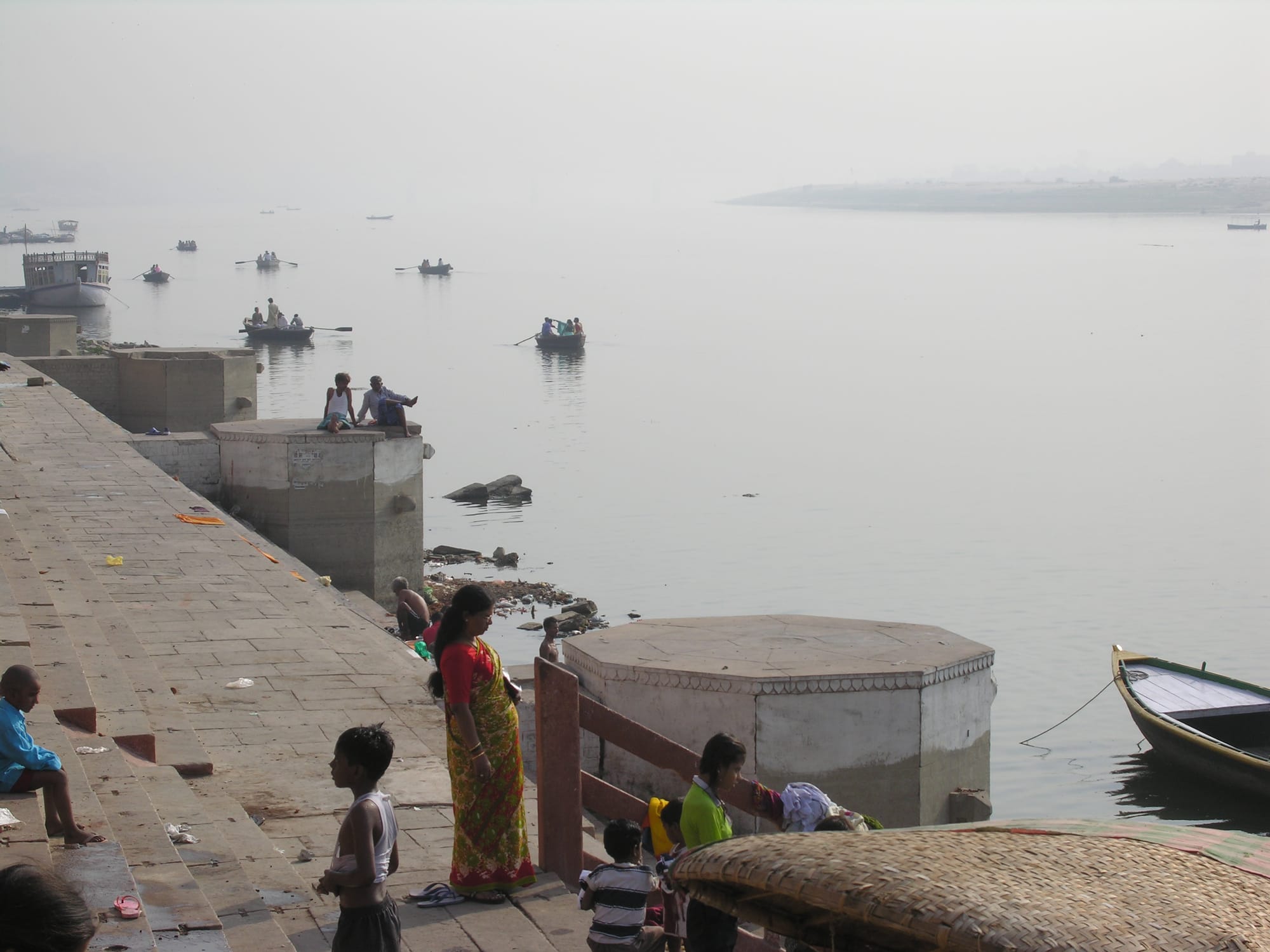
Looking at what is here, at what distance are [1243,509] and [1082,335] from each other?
37651mm

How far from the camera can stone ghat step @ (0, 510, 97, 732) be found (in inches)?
253

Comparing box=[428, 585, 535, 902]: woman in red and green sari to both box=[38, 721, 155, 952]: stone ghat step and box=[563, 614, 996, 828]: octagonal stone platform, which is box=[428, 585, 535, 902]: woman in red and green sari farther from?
box=[563, 614, 996, 828]: octagonal stone platform

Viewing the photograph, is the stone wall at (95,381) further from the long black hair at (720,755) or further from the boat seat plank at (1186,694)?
the long black hair at (720,755)

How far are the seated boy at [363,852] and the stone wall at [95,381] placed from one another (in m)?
21.1

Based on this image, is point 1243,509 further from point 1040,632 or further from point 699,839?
point 699,839

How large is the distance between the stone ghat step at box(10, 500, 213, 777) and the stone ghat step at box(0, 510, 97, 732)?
0.90ft

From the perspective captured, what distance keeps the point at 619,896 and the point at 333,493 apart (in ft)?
40.8

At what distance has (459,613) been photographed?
507 centimetres

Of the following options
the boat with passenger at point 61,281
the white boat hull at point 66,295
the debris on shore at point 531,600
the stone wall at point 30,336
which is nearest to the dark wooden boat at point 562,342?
the boat with passenger at point 61,281

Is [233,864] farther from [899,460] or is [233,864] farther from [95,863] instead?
[899,460]

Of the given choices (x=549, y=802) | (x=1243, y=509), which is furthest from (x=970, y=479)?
(x=549, y=802)

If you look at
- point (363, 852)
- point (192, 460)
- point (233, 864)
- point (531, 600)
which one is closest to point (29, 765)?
point (233, 864)

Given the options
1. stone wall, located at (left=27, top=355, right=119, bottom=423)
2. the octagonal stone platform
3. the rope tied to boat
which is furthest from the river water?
the octagonal stone platform

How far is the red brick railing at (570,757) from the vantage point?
5.61 metres
